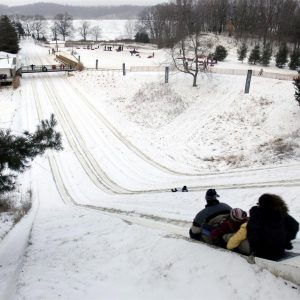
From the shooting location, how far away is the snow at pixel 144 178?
593 cm

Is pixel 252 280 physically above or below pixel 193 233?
above

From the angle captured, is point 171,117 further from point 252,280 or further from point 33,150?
point 252,280

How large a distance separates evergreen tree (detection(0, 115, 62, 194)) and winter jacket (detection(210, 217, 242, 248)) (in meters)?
4.78

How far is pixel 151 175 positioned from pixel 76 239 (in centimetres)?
998

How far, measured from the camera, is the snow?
593 centimetres

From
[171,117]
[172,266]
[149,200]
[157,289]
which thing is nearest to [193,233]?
[172,266]

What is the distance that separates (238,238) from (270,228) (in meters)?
0.64

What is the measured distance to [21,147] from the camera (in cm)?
875

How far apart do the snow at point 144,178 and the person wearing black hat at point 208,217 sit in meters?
0.25

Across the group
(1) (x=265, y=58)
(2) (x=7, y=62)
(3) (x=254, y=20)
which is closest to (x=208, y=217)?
(1) (x=265, y=58)

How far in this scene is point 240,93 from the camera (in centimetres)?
2691

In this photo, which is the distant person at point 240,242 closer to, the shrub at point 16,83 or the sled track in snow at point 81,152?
the sled track in snow at point 81,152

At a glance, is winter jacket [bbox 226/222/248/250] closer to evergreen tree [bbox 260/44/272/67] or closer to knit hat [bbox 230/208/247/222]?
knit hat [bbox 230/208/247/222]

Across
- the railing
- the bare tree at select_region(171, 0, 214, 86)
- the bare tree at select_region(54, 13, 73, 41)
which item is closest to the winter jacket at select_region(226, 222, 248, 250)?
the bare tree at select_region(171, 0, 214, 86)
